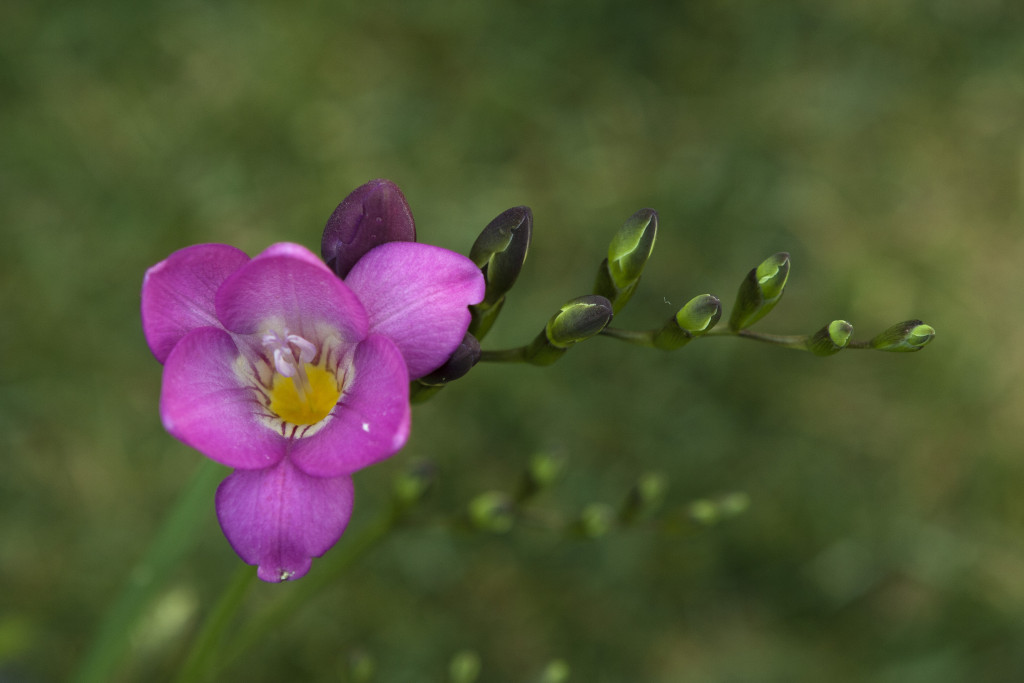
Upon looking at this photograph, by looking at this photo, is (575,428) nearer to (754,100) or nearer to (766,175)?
(766,175)

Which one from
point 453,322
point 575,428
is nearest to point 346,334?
point 453,322

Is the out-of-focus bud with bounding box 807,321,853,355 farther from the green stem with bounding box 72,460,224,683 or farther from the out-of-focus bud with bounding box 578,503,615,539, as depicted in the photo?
the green stem with bounding box 72,460,224,683

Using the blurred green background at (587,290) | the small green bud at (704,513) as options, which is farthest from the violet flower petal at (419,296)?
the blurred green background at (587,290)

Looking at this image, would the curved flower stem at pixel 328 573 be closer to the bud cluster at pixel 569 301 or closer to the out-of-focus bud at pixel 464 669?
the out-of-focus bud at pixel 464 669

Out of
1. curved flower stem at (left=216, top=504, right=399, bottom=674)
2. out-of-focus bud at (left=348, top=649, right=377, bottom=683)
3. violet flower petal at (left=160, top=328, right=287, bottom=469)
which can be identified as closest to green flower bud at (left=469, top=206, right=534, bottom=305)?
violet flower petal at (left=160, top=328, right=287, bottom=469)

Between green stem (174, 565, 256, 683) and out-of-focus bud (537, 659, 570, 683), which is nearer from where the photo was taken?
green stem (174, 565, 256, 683)

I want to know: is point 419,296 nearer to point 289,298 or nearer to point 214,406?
point 289,298

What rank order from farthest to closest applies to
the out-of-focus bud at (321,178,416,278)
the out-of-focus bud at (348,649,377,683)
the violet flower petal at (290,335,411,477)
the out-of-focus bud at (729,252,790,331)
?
the out-of-focus bud at (348,649,377,683)
the out-of-focus bud at (729,252,790,331)
the out-of-focus bud at (321,178,416,278)
the violet flower petal at (290,335,411,477)

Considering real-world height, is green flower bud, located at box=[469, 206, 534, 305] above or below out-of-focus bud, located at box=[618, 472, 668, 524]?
above

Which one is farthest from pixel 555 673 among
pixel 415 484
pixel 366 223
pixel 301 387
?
pixel 366 223
